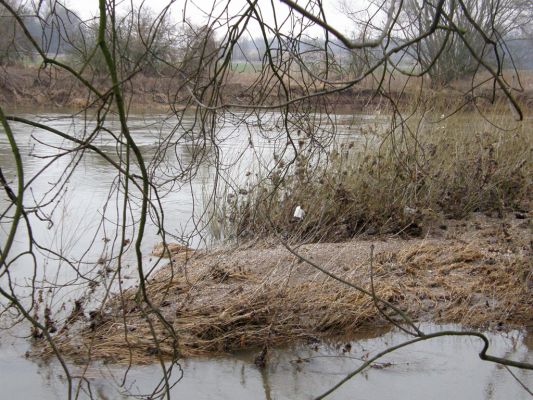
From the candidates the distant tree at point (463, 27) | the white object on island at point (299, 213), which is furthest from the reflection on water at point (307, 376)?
the white object on island at point (299, 213)

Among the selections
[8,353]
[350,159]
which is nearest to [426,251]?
[350,159]

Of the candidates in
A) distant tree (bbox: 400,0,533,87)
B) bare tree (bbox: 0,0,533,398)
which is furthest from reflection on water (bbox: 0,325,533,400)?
distant tree (bbox: 400,0,533,87)

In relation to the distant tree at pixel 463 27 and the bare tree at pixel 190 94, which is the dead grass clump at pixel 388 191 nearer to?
the bare tree at pixel 190 94

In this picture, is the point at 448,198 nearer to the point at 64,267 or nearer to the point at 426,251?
the point at 426,251

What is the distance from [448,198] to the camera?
7395mm

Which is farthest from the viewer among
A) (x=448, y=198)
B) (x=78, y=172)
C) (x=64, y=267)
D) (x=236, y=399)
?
(x=78, y=172)

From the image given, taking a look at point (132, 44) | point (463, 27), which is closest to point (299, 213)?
point (132, 44)

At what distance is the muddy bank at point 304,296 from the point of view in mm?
4547

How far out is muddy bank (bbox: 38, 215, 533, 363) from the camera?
14.9 ft

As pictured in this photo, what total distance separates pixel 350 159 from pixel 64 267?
10.8 ft

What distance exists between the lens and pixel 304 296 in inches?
196

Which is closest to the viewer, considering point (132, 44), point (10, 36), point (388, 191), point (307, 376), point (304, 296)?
point (10, 36)

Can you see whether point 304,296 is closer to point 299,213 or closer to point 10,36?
point 299,213

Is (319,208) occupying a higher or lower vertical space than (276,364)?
higher
